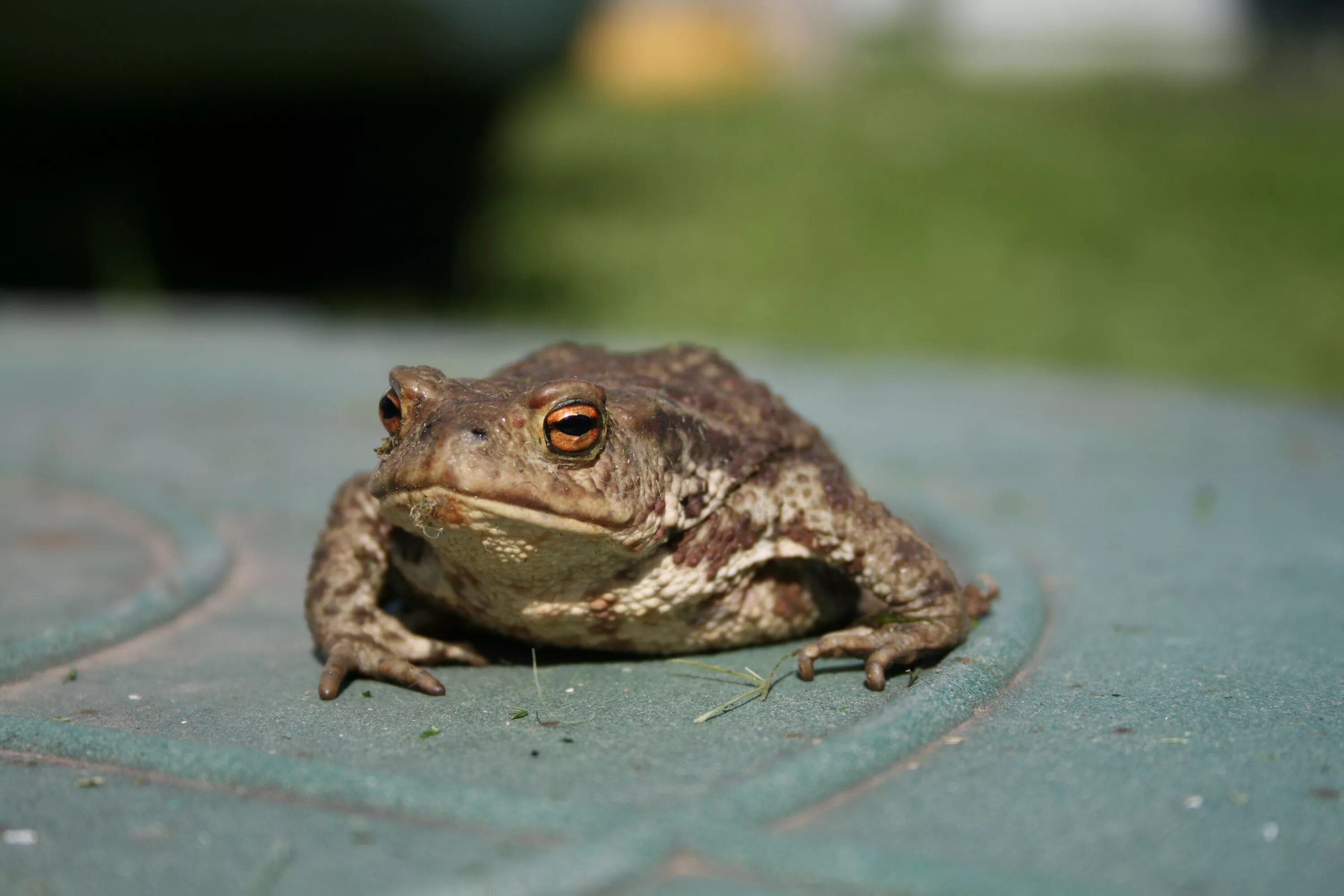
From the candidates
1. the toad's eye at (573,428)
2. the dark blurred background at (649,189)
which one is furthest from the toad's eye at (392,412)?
the dark blurred background at (649,189)

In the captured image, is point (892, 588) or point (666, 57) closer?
point (892, 588)

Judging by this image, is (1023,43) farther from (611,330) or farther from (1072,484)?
(1072,484)

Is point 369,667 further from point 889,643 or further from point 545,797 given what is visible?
point 889,643

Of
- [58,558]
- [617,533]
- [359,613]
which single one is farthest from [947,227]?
[617,533]

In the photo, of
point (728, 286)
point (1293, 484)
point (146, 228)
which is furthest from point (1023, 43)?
point (1293, 484)

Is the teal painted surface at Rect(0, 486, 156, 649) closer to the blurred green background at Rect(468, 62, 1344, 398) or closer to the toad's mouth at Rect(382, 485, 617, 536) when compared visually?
the toad's mouth at Rect(382, 485, 617, 536)

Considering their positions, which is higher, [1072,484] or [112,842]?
[1072,484]

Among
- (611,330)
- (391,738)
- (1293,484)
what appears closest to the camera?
(391,738)
